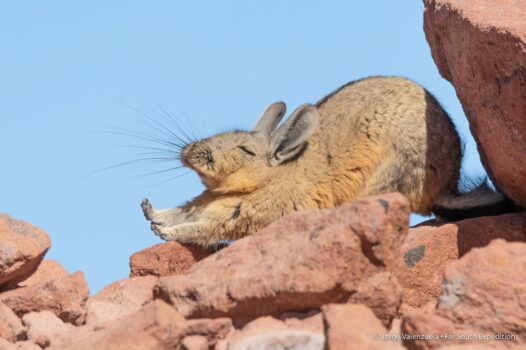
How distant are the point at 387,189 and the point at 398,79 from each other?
145 cm

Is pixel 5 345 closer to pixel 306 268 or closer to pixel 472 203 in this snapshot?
pixel 306 268

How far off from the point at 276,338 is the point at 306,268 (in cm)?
68

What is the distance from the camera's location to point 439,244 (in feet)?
29.1

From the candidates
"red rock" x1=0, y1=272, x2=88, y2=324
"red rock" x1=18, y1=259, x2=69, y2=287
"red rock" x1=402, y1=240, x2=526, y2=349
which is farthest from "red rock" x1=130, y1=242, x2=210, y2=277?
"red rock" x1=402, y1=240, x2=526, y2=349

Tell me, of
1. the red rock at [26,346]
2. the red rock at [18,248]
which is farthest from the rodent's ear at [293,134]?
the red rock at [26,346]

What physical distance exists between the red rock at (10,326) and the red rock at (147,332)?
1234 millimetres

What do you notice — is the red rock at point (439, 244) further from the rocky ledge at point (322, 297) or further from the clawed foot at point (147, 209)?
the clawed foot at point (147, 209)

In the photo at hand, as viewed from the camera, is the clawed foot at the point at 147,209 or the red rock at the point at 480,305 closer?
the red rock at the point at 480,305

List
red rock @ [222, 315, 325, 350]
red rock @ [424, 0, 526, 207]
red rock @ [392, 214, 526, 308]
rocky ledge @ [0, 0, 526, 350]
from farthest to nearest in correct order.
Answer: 1. red rock @ [392, 214, 526, 308]
2. red rock @ [424, 0, 526, 207]
3. rocky ledge @ [0, 0, 526, 350]
4. red rock @ [222, 315, 325, 350]

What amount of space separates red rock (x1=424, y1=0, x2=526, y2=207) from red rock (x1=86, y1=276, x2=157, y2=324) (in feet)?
10.3

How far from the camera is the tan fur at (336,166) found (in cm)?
1010

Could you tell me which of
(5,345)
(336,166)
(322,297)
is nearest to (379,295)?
(322,297)

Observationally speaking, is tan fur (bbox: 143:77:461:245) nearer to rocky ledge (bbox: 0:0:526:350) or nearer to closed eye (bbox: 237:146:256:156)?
closed eye (bbox: 237:146:256:156)

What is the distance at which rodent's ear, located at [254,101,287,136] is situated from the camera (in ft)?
37.2
